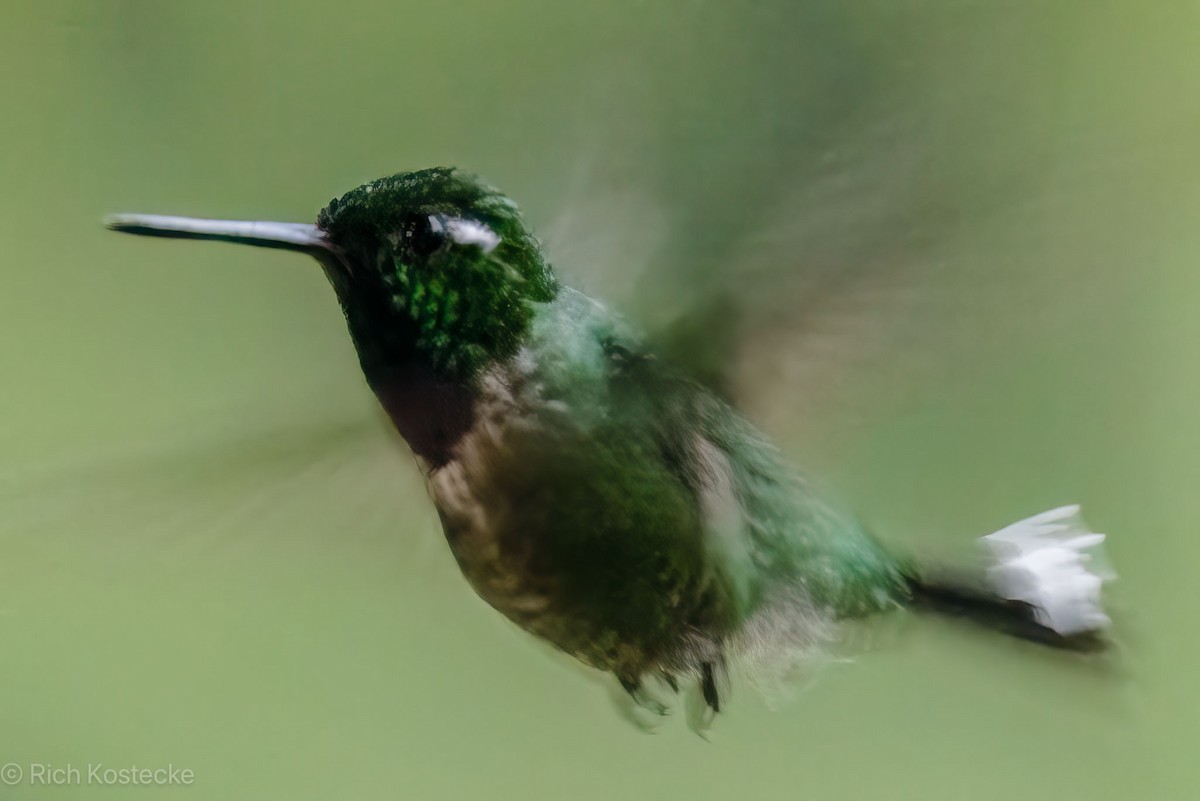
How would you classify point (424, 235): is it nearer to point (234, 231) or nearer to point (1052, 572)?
point (234, 231)

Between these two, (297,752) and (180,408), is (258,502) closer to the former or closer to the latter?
(180,408)

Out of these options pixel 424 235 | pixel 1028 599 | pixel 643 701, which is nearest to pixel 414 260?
pixel 424 235

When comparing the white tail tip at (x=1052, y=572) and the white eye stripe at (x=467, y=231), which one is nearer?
the white eye stripe at (x=467, y=231)

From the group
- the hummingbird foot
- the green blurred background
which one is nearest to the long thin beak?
the green blurred background

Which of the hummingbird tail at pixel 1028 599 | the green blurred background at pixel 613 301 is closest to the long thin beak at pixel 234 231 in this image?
the green blurred background at pixel 613 301

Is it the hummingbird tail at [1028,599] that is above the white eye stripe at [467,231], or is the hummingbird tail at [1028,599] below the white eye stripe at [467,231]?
above

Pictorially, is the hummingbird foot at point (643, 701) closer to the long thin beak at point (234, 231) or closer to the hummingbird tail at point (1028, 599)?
the hummingbird tail at point (1028, 599)

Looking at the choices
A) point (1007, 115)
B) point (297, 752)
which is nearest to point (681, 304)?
point (1007, 115)
